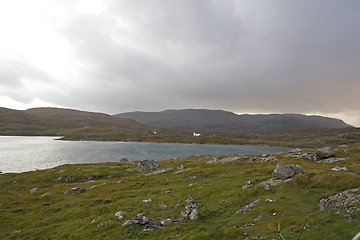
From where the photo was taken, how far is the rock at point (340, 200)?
17497 mm

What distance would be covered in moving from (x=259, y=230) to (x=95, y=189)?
144ft

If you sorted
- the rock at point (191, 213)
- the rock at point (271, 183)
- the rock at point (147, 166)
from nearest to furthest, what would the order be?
the rock at point (191, 213) → the rock at point (271, 183) → the rock at point (147, 166)

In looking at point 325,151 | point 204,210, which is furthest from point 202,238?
point 325,151

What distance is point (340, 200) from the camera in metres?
18.4

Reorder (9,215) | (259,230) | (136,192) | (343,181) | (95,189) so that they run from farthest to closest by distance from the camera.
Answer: (95,189)
(136,192)
(9,215)
(343,181)
(259,230)

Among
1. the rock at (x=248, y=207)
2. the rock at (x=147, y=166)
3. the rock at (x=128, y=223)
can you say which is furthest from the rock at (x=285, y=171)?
the rock at (x=147, y=166)

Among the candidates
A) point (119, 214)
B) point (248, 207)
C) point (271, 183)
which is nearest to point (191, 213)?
point (248, 207)

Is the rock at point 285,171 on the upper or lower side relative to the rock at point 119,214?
upper

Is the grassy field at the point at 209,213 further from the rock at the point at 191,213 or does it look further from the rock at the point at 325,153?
the rock at the point at 325,153

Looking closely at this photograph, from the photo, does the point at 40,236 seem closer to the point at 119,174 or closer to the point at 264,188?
the point at 264,188

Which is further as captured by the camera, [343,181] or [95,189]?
[95,189]

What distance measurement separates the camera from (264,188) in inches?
1111

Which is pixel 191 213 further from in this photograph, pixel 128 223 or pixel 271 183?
pixel 271 183

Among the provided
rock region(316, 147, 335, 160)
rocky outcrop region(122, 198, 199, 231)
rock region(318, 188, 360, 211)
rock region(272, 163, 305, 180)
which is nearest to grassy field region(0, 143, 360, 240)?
rock region(318, 188, 360, 211)
